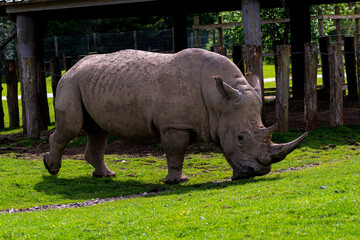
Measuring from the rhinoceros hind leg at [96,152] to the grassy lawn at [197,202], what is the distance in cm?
28

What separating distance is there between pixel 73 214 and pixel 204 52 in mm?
3674

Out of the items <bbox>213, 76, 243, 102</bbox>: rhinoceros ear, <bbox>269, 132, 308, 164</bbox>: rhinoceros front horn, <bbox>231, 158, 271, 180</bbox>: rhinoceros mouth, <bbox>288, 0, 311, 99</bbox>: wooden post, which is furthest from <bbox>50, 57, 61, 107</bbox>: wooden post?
<bbox>269, 132, 308, 164</bbox>: rhinoceros front horn

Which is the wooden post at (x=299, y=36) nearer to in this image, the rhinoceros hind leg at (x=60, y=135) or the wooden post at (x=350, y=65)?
the wooden post at (x=350, y=65)

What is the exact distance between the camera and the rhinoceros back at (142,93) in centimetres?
1054

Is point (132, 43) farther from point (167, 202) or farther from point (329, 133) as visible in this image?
point (167, 202)

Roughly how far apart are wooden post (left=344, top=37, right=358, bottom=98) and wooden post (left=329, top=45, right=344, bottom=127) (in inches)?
179

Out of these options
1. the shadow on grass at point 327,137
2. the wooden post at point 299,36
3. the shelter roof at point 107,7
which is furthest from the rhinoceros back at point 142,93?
the wooden post at point 299,36

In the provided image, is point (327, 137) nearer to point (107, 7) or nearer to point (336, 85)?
point (336, 85)

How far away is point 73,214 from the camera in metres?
8.80

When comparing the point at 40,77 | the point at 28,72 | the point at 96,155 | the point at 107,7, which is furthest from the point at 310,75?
the point at 40,77

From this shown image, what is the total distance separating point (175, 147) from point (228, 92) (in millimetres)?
1325

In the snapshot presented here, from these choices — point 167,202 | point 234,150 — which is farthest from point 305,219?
point 234,150

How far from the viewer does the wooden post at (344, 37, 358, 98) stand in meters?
20.0

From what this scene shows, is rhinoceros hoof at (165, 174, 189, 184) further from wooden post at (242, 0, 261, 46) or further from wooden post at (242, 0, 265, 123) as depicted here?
wooden post at (242, 0, 261, 46)
